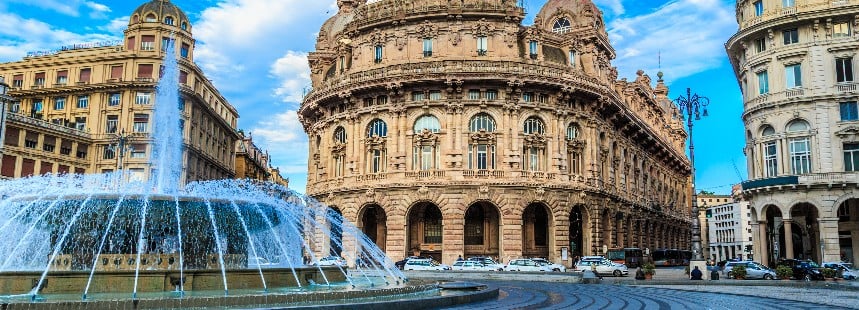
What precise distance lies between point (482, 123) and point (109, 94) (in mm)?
33616

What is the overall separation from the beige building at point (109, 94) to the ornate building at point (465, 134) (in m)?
17.9

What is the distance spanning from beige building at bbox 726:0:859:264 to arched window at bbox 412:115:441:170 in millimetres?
18348

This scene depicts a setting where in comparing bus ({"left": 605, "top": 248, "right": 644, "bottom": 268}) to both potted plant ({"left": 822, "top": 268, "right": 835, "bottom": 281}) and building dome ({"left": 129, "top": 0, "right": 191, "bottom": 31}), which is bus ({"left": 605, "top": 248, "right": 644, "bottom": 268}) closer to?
potted plant ({"left": 822, "top": 268, "right": 835, "bottom": 281})

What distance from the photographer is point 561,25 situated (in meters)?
57.2

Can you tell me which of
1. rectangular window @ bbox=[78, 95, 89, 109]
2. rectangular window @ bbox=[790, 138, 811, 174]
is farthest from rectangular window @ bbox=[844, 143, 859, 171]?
rectangular window @ bbox=[78, 95, 89, 109]

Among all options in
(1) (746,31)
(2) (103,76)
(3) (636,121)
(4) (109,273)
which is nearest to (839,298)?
→ (4) (109,273)

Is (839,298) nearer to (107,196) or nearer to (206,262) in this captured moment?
(206,262)

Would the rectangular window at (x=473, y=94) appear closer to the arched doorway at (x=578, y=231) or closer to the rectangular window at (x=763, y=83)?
the arched doorway at (x=578, y=231)

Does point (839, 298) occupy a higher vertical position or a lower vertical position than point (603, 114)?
lower

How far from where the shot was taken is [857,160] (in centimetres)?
3681

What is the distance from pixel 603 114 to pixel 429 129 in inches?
547

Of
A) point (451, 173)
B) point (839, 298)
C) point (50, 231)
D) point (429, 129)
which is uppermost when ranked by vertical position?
point (429, 129)

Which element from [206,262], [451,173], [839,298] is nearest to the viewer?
[206,262]

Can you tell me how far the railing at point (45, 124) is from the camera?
5172 centimetres
